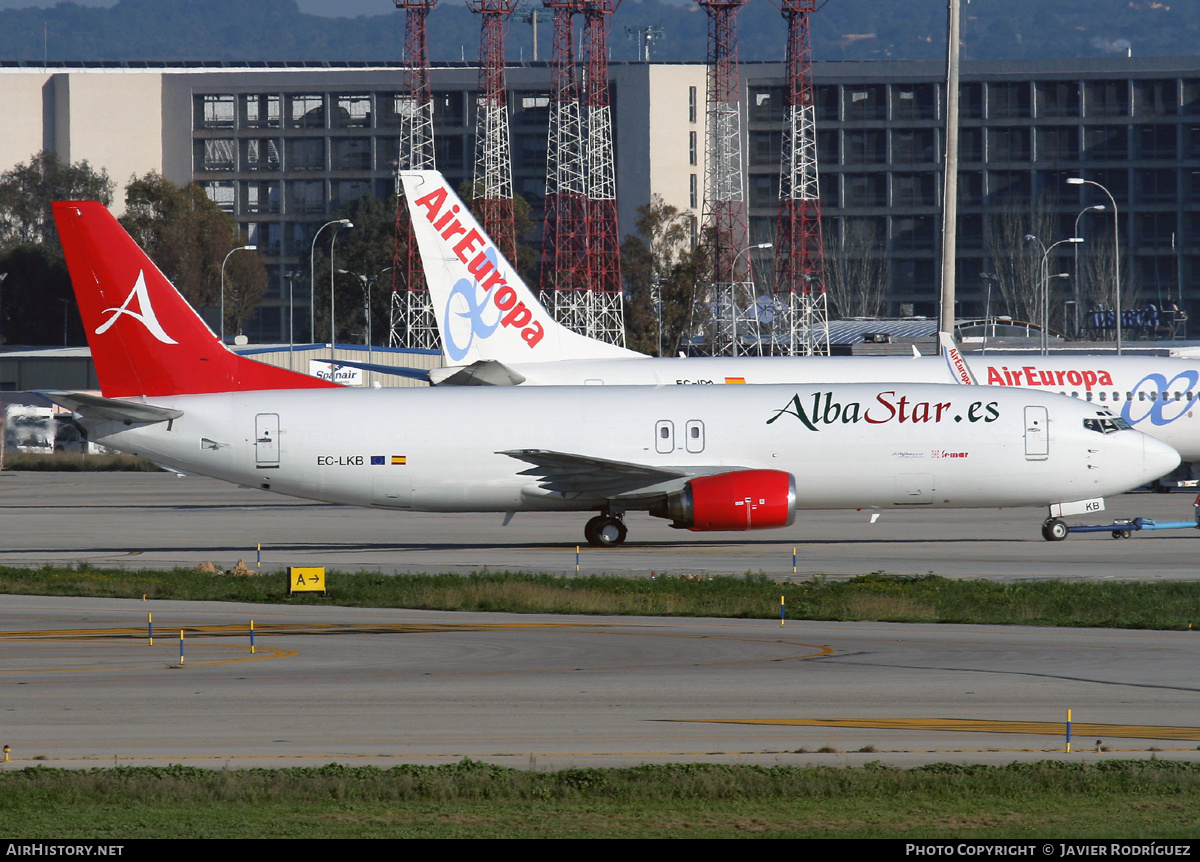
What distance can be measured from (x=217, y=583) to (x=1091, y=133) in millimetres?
155170

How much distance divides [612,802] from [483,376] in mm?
32213

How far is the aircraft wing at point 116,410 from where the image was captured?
32.7 meters

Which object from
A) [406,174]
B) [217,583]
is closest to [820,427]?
[217,583]

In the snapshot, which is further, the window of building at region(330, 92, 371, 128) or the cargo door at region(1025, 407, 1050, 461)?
the window of building at region(330, 92, 371, 128)

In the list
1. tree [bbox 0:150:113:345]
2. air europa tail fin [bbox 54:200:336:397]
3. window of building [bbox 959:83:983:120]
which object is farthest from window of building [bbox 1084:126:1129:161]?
air europa tail fin [bbox 54:200:336:397]

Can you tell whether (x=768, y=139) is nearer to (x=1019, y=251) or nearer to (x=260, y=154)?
(x=1019, y=251)

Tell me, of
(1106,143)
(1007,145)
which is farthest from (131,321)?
(1106,143)

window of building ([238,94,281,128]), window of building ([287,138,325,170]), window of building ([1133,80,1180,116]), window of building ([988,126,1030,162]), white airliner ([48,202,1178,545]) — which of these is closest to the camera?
white airliner ([48,202,1178,545])

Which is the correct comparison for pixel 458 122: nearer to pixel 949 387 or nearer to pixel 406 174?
pixel 406 174

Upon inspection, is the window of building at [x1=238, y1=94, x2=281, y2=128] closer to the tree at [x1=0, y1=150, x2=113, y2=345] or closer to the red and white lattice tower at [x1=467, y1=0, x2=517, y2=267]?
the tree at [x1=0, y1=150, x2=113, y2=345]

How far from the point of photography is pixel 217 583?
27469 millimetres

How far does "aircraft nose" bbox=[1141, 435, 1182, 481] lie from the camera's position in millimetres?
35531

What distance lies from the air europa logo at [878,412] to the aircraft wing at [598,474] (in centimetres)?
243

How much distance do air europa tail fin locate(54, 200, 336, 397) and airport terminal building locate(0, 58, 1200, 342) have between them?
13061cm
